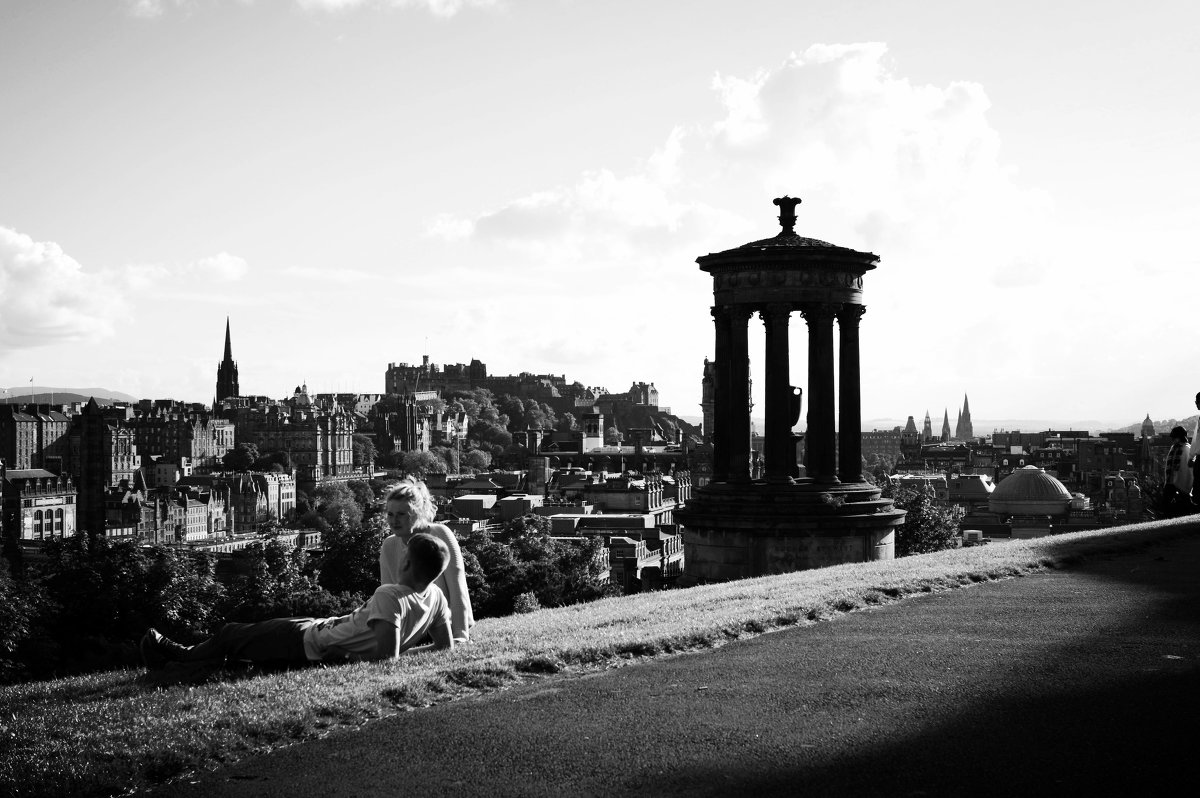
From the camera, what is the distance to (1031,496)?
83.2m

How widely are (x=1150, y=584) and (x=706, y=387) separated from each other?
144 metres

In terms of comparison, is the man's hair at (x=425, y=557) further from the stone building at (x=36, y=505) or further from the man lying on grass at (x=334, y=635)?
the stone building at (x=36, y=505)

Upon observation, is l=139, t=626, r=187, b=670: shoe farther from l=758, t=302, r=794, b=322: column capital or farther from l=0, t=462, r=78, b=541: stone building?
l=0, t=462, r=78, b=541: stone building

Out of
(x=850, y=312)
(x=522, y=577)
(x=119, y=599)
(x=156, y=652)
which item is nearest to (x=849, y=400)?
(x=850, y=312)

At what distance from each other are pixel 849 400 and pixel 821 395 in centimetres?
81

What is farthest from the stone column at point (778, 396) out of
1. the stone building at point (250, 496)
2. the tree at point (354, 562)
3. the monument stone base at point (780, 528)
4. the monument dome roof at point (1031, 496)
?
the stone building at point (250, 496)

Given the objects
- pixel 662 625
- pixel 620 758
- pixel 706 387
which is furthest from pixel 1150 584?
pixel 706 387

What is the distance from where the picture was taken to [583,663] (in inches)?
374

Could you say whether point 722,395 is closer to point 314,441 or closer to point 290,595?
point 290,595

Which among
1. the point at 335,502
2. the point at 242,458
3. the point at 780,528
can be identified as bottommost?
the point at 335,502

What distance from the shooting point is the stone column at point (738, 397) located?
20.5 metres

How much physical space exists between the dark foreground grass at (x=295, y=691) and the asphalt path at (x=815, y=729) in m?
0.24

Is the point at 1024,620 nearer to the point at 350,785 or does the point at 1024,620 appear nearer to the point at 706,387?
the point at 350,785

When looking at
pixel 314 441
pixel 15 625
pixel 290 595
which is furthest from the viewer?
pixel 314 441
